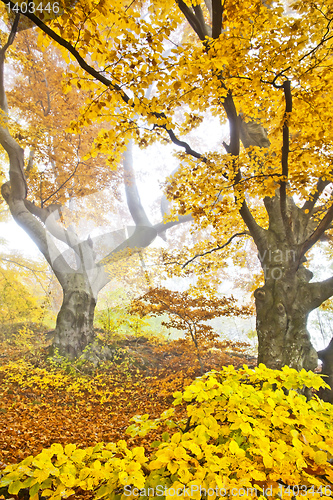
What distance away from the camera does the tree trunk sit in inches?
252

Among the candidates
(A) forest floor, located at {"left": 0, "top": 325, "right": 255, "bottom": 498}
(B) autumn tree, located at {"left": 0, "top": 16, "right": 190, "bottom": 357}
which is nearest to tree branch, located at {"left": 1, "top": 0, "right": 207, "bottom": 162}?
(A) forest floor, located at {"left": 0, "top": 325, "right": 255, "bottom": 498}

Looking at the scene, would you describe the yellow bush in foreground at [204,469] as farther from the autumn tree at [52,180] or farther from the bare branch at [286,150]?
the autumn tree at [52,180]

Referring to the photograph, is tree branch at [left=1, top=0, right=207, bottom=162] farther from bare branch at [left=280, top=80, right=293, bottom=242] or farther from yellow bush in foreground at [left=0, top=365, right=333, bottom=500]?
yellow bush in foreground at [left=0, top=365, right=333, bottom=500]

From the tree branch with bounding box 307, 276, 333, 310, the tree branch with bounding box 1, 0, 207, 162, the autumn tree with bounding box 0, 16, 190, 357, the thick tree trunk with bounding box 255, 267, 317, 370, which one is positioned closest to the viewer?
the tree branch with bounding box 1, 0, 207, 162

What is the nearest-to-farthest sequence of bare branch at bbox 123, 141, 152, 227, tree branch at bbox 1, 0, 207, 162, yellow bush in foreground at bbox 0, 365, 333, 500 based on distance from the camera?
1. yellow bush in foreground at bbox 0, 365, 333, 500
2. tree branch at bbox 1, 0, 207, 162
3. bare branch at bbox 123, 141, 152, 227

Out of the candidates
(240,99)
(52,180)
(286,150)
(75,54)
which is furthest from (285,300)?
(52,180)

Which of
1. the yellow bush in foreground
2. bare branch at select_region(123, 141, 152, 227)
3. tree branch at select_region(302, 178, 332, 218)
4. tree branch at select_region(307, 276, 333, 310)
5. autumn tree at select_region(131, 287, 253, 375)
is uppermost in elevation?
bare branch at select_region(123, 141, 152, 227)

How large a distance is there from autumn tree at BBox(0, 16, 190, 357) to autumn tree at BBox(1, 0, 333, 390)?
3.51 meters

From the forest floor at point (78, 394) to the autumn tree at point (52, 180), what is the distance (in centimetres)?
86

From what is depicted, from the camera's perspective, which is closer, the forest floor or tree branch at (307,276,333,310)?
the forest floor

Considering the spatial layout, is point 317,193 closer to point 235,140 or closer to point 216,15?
point 235,140

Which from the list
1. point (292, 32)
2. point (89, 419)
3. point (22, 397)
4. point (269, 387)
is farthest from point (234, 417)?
point (22, 397)

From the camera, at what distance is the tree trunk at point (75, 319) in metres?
6.40

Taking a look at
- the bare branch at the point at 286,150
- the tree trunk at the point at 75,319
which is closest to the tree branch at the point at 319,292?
the bare branch at the point at 286,150
